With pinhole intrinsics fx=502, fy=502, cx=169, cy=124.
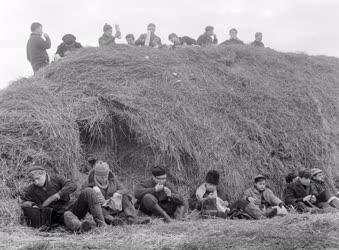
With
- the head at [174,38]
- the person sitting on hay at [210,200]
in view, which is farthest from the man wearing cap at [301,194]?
the head at [174,38]

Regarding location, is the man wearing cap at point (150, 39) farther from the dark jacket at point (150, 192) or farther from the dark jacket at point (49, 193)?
the dark jacket at point (49, 193)

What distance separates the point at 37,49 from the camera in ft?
40.0

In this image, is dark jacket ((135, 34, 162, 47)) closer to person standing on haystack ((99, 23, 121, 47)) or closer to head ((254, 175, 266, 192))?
person standing on haystack ((99, 23, 121, 47))

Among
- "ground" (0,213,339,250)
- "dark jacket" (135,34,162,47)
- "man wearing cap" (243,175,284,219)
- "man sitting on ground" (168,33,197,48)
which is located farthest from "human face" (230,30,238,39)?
"ground" (0,213,339,250)

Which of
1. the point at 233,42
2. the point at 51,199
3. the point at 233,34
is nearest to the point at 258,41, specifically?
the point at 233,34

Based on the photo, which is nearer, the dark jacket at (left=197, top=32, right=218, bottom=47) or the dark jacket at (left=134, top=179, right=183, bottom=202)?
the dark jacket at (left=134, top=179, right=183, bottom=202)

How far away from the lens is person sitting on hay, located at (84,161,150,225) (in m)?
7.96

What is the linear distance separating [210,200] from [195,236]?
Result: 243 cm

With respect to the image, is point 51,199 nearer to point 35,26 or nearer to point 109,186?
point 109,186

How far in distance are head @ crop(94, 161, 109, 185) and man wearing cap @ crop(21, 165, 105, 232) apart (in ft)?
2.15

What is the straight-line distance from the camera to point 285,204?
980 centimetres

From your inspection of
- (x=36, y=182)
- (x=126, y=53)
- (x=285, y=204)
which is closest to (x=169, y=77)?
(x=126, y=53)

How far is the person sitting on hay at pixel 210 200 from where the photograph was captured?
8848 mm

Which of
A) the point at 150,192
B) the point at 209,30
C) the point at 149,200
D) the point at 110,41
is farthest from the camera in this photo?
the point at 209,30
